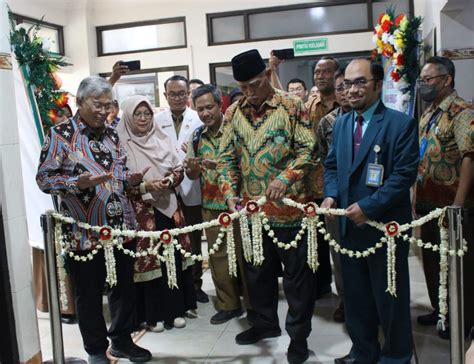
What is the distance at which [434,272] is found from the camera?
3033 millimetres

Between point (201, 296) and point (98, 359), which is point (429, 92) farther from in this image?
point (98, 359)

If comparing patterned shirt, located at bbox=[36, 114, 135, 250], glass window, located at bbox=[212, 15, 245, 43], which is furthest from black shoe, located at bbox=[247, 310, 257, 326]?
glass window, located at bbox=[212, 15, 245, 43]

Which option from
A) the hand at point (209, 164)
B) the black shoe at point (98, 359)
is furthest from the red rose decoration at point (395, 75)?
the black shoe at point (98, 359)

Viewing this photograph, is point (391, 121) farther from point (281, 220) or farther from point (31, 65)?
point (31, 65)

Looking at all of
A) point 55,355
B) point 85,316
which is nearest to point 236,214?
point 85,316

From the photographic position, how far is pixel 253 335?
290 centimetres

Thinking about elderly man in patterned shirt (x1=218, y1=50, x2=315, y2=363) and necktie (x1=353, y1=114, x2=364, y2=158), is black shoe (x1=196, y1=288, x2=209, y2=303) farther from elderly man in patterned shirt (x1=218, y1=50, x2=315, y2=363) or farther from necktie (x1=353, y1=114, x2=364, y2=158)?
necktie (x1=353, y1=114, x2=364, y2=158)

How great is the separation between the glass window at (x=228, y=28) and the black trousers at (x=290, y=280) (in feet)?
16.5

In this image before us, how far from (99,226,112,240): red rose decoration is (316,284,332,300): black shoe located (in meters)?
1.78

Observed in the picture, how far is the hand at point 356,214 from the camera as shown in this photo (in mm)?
2172

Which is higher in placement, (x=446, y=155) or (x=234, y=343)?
(x=446, y=155)

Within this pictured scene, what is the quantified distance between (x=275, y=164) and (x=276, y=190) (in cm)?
24

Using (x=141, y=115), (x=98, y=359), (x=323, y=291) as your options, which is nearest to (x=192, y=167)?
(x=141, y=115)

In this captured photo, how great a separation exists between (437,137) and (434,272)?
0.83m
